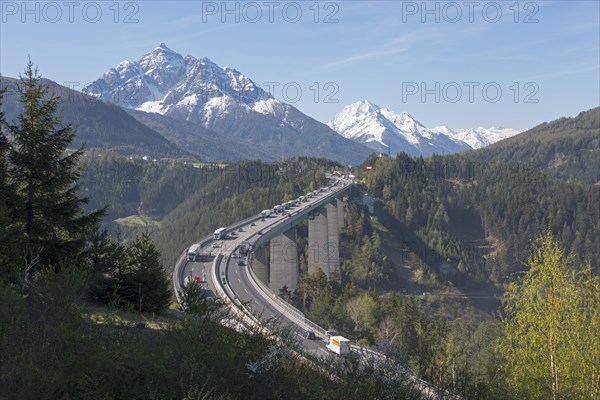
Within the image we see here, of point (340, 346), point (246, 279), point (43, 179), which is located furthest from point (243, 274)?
point (43, 179)

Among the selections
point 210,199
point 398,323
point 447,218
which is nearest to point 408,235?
point 447,218

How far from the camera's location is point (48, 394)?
29.9ft

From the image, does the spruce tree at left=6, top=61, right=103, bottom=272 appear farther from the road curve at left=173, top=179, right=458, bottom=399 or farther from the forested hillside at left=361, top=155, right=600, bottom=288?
the forested hillside at left=361, top=155, right=600, bottom=288

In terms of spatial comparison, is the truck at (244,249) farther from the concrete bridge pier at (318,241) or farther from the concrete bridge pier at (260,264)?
the concrete bridge pier at (318,241)

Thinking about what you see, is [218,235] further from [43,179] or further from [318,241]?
[43,179]

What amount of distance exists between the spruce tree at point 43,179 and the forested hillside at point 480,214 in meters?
139

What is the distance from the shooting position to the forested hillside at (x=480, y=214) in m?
161

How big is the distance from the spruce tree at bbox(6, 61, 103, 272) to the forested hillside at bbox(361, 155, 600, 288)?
139 m

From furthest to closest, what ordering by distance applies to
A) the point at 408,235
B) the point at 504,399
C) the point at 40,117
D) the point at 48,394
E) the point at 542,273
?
the point at 408,235 → the point at 40,117 → the point at 542,273 → the point at 504,399 → the point at 48,394

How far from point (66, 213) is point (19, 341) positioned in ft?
47.1

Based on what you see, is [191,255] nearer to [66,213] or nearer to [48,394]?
[66,213]

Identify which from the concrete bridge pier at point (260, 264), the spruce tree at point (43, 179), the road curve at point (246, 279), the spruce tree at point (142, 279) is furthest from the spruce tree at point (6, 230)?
the concrete bridge pier at point (260, 264)

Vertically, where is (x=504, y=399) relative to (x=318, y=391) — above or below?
below

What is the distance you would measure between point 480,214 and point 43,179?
182508mm
